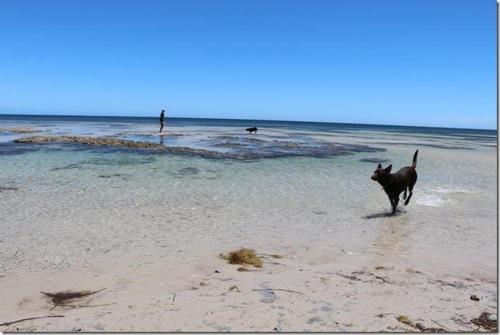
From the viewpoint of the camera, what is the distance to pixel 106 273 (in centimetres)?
657

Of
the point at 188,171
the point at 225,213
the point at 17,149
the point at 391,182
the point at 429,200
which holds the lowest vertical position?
the point at 225,213

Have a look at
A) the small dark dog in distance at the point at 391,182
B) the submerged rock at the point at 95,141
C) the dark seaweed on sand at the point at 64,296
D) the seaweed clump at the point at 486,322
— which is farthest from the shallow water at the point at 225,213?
the submerged rock at the point at 95,141

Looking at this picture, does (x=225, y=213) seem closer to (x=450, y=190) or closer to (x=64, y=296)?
(x=64, y=296)

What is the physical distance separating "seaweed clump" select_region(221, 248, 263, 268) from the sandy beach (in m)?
0.18

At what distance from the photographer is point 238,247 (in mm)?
8023

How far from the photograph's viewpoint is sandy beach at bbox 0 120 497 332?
16.1 ft

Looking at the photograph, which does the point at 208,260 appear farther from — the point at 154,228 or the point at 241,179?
the point at 241,179

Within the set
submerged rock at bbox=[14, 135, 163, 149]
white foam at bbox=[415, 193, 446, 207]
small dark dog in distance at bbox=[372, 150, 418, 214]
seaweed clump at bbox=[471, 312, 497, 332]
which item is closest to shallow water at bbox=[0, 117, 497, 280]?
white foam at bbox=[415, 193, 446, 207]

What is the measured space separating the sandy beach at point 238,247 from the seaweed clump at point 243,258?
179 mm

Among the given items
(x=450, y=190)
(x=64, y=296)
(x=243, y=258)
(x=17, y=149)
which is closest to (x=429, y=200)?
(x=450, y=190)

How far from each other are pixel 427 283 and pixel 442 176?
13.8m

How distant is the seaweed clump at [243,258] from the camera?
7101 millimetres

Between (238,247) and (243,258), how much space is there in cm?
79

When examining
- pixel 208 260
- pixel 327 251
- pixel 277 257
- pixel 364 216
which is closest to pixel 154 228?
pixel 208 260
